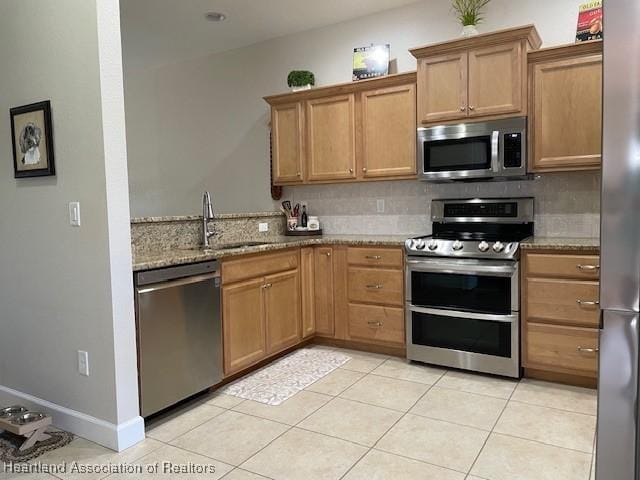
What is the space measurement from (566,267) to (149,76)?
4.84 metres

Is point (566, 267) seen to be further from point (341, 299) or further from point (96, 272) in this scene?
point (96, 272)

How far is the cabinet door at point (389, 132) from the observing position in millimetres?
3715

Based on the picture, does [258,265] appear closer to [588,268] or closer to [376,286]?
[376,286]

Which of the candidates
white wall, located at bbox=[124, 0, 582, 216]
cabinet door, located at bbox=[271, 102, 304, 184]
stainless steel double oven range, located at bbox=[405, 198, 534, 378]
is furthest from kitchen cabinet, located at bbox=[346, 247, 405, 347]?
white wall, located at bbox=[124, 0, 582, 216]

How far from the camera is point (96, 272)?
7.64ft

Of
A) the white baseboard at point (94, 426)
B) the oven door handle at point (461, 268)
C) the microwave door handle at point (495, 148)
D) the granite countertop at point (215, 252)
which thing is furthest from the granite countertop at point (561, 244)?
the white baseboard at point (94, 426)

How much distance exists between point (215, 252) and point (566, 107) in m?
2.42

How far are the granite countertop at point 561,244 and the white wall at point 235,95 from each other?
4.69ft

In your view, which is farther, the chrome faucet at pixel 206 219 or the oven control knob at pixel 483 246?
the chrome faucet at pixel 206 219

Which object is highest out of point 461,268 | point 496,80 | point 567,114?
point 496,80

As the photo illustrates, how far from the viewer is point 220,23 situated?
4254mm

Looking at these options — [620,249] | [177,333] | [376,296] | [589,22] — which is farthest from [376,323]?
[620,249]

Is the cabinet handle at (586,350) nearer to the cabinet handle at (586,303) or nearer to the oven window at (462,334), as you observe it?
the cabinet handle at (586,303)

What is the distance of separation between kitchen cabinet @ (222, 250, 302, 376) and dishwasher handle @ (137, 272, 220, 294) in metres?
0.17
